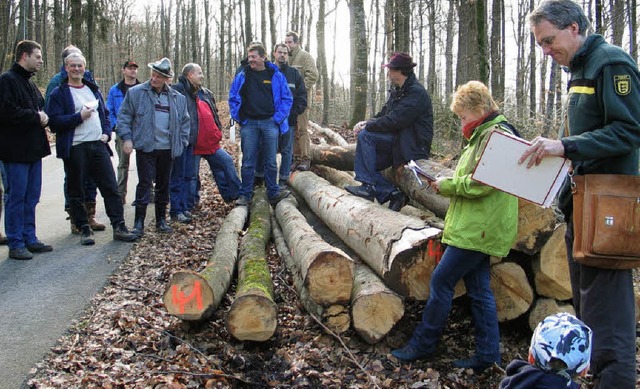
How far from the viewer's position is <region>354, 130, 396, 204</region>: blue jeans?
6859mm

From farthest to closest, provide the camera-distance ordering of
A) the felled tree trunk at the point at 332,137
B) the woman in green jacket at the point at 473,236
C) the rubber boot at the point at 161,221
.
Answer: the felled tree trunk at the point at 332,137 → the rubber boot at the point at 161,221 → the woman in green jacket at the point at 473,236

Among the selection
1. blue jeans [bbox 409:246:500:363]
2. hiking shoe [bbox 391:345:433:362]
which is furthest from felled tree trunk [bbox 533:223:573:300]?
hiking shoe [bbox 391:345:433:362]

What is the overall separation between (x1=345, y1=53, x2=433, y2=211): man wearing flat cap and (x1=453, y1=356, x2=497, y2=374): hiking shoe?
9.48ft

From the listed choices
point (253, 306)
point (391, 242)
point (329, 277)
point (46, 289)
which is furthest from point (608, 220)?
point (46, 289)

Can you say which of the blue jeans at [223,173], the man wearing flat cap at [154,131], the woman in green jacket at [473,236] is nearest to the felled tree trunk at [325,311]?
the woman in green jacket at [473,236]

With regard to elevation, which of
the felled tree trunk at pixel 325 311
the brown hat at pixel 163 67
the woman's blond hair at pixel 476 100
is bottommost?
the felled tree trunk at pixel 325 311

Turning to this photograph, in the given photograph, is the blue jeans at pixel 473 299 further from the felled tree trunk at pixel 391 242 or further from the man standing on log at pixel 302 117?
the man standing on log at pixel 302 117

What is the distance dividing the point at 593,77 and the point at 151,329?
13.0 ft

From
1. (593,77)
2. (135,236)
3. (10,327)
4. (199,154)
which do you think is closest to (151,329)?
(10,327)

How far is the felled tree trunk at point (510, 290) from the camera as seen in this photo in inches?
176

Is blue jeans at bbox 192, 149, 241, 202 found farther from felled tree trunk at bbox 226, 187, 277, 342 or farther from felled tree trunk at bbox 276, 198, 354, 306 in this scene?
felled tree trunk at bbox 276, 198, 354, 306

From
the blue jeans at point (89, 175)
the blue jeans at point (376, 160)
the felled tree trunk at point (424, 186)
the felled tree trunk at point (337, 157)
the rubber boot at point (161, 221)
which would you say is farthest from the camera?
the felled tree trunk at point (337, 157)

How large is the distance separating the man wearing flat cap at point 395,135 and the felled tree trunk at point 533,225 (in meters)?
2.37

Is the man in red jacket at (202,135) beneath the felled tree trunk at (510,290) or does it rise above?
above
